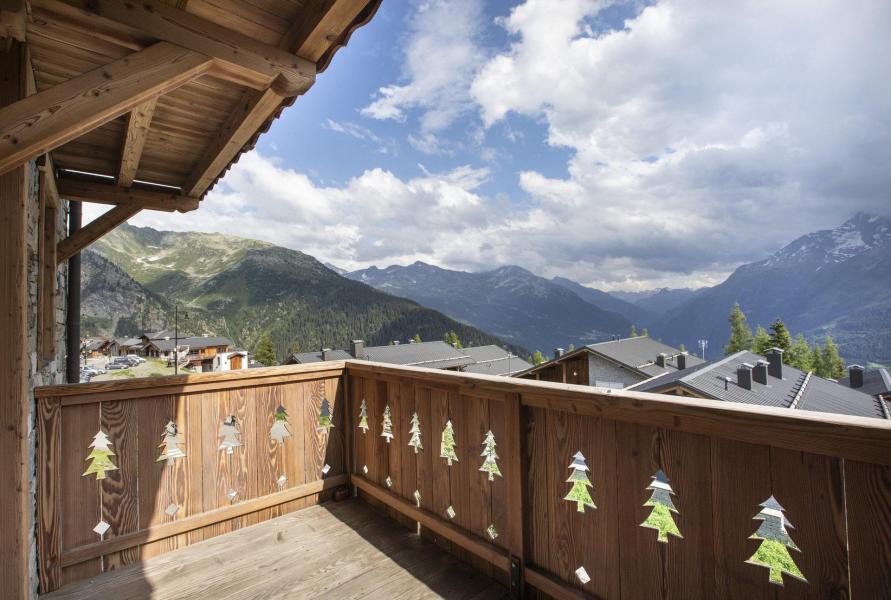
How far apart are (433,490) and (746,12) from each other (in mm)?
19015

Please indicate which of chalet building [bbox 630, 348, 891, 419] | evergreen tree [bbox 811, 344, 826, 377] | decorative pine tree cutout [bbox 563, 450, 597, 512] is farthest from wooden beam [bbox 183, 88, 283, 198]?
evergreen tree [bbox 811, 344, 826, 377]

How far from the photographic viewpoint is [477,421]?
2.04m

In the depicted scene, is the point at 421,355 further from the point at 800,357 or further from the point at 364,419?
the point at 800,357

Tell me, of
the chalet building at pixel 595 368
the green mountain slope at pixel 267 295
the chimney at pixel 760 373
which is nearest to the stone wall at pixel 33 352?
the chimney at pixel 760 373

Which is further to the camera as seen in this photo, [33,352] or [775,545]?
[33,352]

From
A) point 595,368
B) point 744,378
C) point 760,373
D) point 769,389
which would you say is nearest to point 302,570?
point 744,378

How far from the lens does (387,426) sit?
106 inches

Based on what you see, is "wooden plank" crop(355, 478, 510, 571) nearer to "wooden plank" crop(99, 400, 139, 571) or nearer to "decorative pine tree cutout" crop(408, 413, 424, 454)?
"decorative pine tree cutout" crop(408, 413, 424, 454)

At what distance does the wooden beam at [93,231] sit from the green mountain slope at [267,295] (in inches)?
→ 2919

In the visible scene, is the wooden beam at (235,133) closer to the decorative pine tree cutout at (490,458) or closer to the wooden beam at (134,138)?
the wooden beam at (134,138)

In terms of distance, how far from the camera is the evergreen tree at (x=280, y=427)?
271 cm

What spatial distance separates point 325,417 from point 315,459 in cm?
30

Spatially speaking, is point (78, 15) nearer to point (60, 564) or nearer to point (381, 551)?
point (60, 564)

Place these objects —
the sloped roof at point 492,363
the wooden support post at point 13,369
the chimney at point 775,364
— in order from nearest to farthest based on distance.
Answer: the wooden support post at point 13,369, the chimney at point 775,364, the sloped roof at point 492,363
